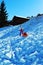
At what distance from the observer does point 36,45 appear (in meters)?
7.09

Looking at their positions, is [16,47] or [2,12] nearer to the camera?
[16,47]

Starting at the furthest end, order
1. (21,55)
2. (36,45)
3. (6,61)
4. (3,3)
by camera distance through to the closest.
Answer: (3,3) < (36,45) < (21,55) < (6,61)

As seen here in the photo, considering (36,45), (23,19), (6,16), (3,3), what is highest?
(3,3)

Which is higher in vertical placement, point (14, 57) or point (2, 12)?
point (2, 12)

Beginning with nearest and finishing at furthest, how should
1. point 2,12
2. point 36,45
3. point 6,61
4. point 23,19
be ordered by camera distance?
point 6,61 < point 36,45 < point 23,19 < point 2,12

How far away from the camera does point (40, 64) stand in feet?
17.2

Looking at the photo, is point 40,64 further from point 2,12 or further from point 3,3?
point 3,3

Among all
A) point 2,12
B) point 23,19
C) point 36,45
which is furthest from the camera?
point 2,12

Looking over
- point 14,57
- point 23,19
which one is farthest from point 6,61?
point 23,19

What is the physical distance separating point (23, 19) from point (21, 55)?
62.3ft

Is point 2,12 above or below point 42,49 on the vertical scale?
above

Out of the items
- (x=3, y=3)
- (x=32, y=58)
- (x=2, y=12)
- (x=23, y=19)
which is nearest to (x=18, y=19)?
(x=23, y=19)

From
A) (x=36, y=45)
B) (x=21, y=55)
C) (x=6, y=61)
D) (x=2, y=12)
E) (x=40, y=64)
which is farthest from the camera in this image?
(x=2, y=12)

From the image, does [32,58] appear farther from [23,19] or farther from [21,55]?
[23,19]
